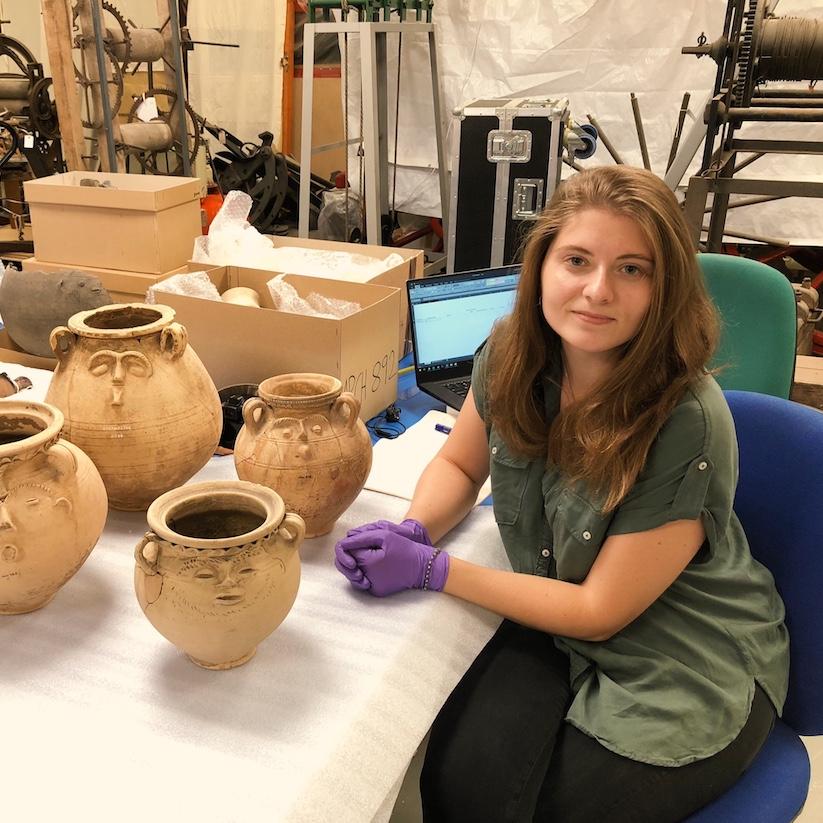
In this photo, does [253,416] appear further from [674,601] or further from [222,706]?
[674,601]

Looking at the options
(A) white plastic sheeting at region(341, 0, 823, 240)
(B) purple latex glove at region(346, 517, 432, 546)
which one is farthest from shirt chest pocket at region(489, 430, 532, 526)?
(A) white plastic sheeting at region(341, 0, 823, 240)

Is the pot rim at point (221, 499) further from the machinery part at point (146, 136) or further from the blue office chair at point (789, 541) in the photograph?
the machinery part at point (146, 136)

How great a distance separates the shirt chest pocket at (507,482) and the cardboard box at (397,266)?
57cm

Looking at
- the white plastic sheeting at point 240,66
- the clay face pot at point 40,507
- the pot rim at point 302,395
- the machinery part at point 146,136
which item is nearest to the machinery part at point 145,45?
the machinery part at point 146,136

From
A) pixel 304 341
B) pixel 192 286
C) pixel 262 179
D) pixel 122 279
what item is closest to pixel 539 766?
pixel 304 341

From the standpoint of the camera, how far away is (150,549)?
2.35ft

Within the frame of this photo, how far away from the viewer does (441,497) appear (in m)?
1.08

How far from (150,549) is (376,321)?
2.59ft

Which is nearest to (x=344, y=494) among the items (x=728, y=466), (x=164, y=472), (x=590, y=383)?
(x=164, y=472)

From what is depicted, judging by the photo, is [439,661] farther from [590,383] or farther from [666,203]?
[666,203]

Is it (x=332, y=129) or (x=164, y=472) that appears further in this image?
(x=332, y=129)

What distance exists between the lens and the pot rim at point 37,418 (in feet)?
2.48

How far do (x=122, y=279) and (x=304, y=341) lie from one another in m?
0.77

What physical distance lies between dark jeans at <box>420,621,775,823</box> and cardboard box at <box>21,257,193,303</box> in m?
1.28
